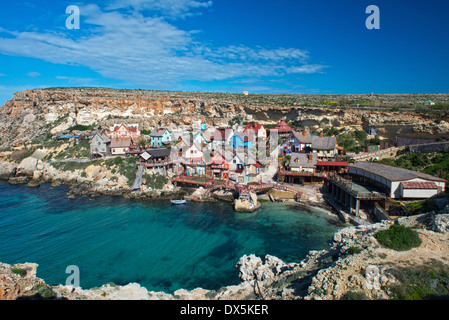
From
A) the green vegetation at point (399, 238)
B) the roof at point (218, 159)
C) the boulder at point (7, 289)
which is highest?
the roof at point (218, 159)

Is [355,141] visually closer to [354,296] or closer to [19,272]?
[354,296]

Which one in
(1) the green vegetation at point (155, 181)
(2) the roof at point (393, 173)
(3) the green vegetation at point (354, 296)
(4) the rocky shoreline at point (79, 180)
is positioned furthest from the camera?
(1) the green vegetation at point (155, 181)

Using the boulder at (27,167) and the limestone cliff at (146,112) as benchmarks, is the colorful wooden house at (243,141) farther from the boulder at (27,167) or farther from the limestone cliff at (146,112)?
the boulder at (27,167)

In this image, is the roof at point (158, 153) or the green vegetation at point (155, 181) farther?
the roof at point (158, 153)

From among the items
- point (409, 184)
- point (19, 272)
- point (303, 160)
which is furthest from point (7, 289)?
point (303, 160)

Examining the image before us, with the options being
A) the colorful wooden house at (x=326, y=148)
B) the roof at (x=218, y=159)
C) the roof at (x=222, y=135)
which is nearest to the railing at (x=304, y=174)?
the colorful wooden house at (x=326, y=148)

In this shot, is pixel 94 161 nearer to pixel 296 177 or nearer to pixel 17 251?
pixel 17 251
